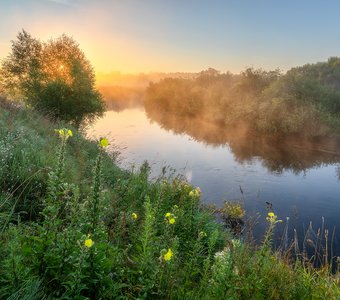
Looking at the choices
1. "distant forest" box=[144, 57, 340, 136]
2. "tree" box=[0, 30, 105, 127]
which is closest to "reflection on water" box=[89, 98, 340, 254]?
"distant forest" box=[144, 57, 340, 136]

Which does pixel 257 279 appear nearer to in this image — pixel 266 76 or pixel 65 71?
pixel 65 71

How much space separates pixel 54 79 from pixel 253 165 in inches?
728

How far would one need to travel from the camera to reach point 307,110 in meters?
32.0

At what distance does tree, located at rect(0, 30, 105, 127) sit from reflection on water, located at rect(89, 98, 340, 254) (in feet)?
14.8

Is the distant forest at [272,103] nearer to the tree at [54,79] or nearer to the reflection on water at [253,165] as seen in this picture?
the reflection on water at [253,165]

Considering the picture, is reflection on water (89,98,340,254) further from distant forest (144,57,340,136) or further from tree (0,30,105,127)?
tree (0,30,105,127)

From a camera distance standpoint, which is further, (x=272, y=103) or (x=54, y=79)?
(x=272, y=103)

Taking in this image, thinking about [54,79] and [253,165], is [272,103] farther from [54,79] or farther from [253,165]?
[54,79]

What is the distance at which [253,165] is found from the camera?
23.5 m

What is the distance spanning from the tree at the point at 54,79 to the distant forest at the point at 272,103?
1792cm

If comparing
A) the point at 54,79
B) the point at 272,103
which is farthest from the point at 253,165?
the point at 54,79

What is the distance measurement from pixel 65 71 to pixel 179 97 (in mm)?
36049

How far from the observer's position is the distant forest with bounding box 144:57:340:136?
3222 cm

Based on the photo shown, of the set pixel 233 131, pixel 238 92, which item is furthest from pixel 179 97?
pixel 233 131
